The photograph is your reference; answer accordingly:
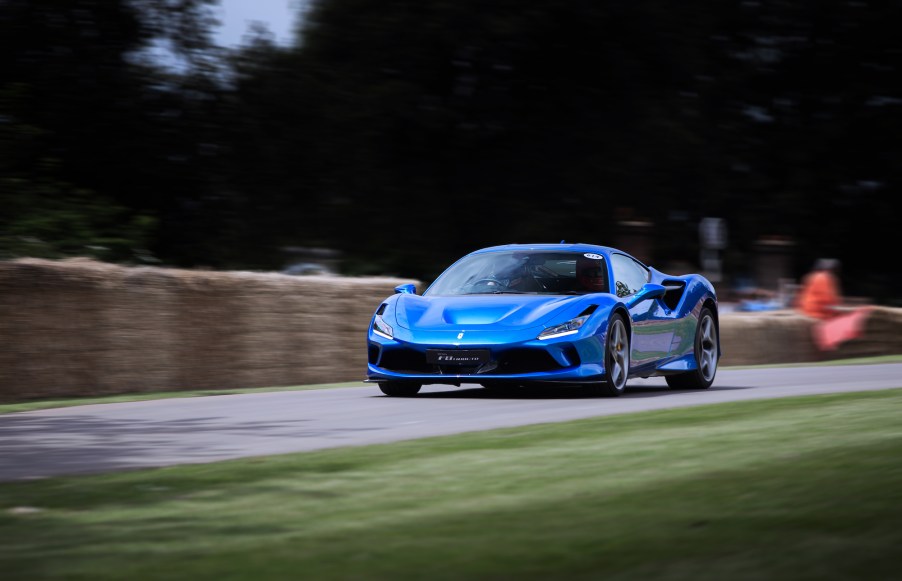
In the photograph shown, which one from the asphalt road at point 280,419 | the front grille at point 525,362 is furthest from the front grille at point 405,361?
the front grille at point 525,362

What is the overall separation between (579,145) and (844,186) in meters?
7.66

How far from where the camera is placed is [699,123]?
34.8 m

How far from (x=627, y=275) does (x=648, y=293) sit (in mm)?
248

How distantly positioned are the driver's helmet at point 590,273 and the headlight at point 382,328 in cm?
169

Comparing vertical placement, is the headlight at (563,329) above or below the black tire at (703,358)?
above

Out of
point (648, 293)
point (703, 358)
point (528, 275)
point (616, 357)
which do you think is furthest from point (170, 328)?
point (703, 358)

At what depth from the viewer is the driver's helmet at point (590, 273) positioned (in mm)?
12586

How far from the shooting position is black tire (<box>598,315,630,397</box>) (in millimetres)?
11969

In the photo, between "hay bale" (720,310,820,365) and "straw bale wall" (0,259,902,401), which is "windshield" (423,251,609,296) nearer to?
"straw bale wall" (0,259,902,401)

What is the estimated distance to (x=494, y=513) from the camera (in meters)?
5.50

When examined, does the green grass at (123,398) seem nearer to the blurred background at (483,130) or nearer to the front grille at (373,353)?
the front grille at (373,353)

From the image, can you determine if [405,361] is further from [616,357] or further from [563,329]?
[616,357]

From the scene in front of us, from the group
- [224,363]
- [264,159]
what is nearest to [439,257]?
[264,159]

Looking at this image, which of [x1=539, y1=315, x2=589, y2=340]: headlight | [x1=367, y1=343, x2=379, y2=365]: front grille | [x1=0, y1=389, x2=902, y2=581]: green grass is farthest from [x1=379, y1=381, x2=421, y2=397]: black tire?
[x1=0, y1=389, x2=902, y2=581]: green grass
